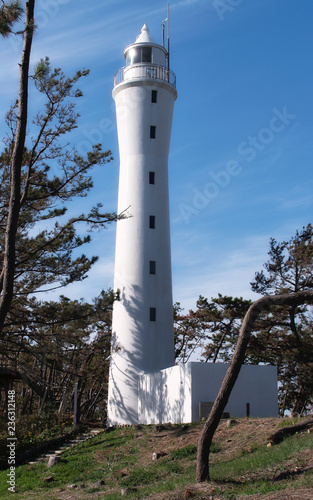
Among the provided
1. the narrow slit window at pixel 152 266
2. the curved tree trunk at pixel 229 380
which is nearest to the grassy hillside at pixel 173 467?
the curved tree trunk at pixel 229 380

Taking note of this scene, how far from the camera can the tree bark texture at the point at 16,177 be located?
1026 cm

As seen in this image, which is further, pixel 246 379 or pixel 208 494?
pixel 246 379

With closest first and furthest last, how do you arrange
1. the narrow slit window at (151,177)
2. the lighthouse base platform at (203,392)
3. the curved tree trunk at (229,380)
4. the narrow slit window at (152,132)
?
the curved tree trunk at (229,380) → the lighthouse base platform at (203,392) → the narrow slit window at (151,177) → the narrow slit window at (152,132)

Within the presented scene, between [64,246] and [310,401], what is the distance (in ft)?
54.3

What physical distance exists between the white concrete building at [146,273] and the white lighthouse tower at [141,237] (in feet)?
0.12

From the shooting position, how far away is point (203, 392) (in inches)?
681

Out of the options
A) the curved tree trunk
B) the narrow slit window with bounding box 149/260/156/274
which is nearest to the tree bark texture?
the curved tree trunk

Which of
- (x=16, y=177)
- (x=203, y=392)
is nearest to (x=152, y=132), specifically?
(x=203, y=392)

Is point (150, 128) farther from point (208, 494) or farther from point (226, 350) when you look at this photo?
point (208, 494)

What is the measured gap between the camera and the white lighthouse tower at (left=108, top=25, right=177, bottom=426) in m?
20.9

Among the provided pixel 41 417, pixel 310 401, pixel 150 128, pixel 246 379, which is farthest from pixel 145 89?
pixel 310 401

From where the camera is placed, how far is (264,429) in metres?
12.8

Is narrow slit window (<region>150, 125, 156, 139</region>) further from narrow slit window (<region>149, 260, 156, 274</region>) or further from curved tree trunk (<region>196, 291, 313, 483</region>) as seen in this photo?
curved tree trunk (<region>196, 291, 313, 483</region>)

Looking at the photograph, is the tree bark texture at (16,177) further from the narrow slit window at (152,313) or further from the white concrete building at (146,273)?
the narrow slit window at (152,313)
